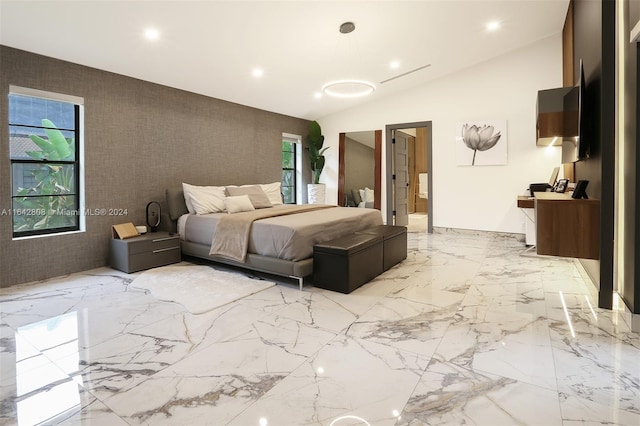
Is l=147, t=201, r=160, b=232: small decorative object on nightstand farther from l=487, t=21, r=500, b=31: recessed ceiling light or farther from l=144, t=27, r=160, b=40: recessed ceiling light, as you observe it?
l=487, t=21, r=500, b=31: recessed ceiling light

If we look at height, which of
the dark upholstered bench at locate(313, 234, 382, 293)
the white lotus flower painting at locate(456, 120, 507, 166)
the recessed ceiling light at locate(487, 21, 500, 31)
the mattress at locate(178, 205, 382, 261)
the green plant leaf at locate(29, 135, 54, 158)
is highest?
the recessed ceiling light at locate(487, 21, 500, 31)

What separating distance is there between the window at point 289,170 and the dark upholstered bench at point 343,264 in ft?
13.6

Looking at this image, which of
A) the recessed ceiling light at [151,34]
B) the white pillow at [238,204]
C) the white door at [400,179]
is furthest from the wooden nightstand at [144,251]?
the white door at [400,179]

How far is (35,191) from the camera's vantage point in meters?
3.96

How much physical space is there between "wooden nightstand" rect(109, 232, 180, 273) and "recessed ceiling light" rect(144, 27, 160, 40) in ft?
7.62

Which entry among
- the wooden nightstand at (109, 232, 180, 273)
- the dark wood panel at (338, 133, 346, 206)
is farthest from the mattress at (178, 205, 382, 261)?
the dark wood panel at (338, 133, 346, 206)

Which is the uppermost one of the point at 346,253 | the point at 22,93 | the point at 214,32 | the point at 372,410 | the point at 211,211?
the point at 214,32

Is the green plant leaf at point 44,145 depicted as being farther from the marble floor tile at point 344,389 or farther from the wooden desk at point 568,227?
the wooden desk at point 568,227

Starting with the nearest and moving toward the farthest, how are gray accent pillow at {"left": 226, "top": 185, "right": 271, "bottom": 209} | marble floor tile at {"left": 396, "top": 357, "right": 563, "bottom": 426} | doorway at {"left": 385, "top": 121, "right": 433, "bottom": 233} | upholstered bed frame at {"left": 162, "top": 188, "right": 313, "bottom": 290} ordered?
marble floor tile at {"left": 396, "top": 357, "right": 563, "bottom": 426} < upholstered bed frame at {"left": 162, "top": 188, "right": 313, "bottom": 290} < gray accent pillow at {"left": 226, "top": 185, "right": 271, "bottom": 209} < doorway at {"left": 385, "top": 121, "right": 433, "bottom": 233}

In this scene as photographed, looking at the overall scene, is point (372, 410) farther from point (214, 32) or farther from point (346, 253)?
point (214, 32)

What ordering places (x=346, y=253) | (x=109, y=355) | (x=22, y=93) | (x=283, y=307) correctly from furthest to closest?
1. (x=22, y=93)
2. (x=346, y=253)
3. (x=283, y=307)
4. (x=109, y=355)

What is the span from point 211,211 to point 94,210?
139 centimetres

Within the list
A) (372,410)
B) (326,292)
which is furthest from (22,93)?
(372,410)

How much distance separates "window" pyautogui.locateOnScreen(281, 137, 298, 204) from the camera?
770 centimetres
